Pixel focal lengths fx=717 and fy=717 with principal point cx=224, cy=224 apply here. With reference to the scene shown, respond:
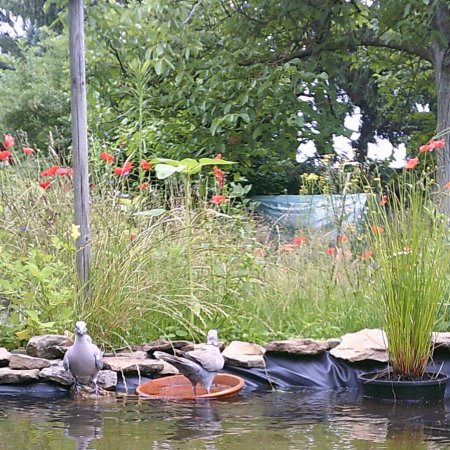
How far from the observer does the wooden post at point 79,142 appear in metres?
3.80

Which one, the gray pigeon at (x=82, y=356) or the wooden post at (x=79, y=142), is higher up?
the wooden post at (x=79, y=142)

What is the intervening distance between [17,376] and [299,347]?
138 centimetres

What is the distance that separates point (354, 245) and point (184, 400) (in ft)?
5.83

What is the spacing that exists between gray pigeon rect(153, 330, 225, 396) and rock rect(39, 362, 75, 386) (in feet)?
1.73

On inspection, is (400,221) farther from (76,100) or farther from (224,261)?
(76,100)

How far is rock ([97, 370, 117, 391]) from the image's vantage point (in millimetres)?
3408

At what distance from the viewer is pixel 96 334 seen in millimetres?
3709

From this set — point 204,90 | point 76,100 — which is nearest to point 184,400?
point 76,100

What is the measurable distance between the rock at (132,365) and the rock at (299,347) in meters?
0.57

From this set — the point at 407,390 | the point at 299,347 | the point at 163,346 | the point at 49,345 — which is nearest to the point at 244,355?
the point at 299,347

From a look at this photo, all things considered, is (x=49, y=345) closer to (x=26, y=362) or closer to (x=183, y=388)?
(x=26, y=362)

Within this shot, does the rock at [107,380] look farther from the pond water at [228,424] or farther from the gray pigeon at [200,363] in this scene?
the gray pigeon at [200,363]

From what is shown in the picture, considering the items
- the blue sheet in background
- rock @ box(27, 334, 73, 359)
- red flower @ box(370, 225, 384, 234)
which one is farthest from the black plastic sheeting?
the blue sheet in background

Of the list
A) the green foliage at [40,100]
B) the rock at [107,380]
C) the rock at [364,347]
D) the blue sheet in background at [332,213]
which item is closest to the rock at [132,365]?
the rock at [107,380]
